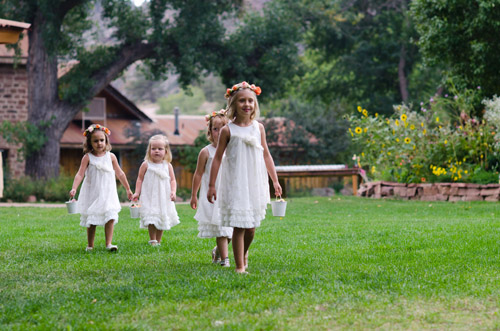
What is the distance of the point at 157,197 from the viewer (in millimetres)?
8625

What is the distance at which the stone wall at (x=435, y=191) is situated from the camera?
15219mm

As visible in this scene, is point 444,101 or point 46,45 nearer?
point 444,101

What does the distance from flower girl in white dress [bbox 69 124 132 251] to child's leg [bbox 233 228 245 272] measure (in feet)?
7.94

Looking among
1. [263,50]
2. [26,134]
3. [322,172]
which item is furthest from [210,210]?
[263,50]

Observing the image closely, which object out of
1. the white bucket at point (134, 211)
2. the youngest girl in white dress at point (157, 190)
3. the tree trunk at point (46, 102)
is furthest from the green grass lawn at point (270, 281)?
the tree trunk at point (46, 102)

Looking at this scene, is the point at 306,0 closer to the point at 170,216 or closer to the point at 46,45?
the point at 46,45

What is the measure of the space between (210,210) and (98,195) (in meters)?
1.98

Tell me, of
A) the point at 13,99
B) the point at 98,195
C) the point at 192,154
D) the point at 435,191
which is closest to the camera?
the point at 98,195

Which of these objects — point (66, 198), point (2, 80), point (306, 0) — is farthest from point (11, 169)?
point (306, 0)

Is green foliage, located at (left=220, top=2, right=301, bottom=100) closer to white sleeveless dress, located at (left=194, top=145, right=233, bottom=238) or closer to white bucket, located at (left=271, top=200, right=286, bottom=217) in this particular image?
white sleeveless dress, located at (left=194, top=145, right=233, bottom=238)

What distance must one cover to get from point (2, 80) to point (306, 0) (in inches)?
570

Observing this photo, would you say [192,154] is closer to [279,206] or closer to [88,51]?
[88,51]

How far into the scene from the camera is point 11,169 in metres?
26.6

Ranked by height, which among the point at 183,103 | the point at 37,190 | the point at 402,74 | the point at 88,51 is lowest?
the point at 37,190
